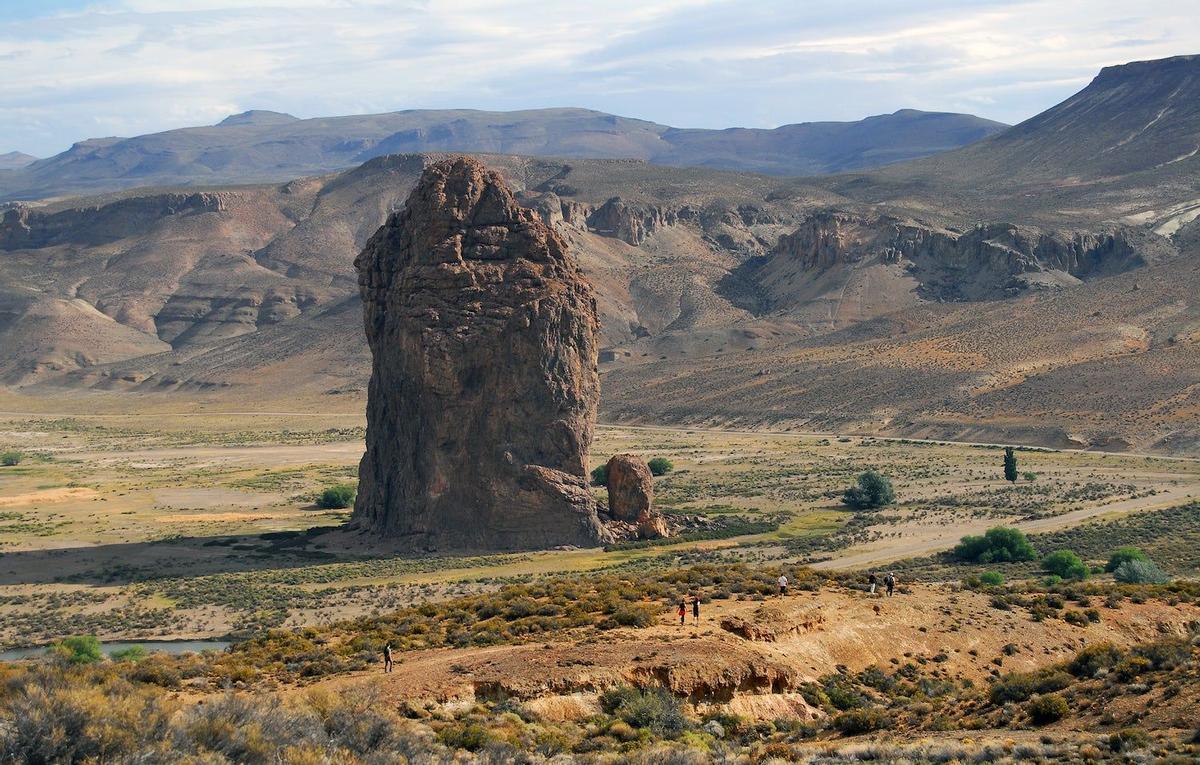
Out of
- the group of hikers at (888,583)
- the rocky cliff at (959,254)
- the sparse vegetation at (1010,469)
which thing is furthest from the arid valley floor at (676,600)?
the rocky cliff at (959,254)

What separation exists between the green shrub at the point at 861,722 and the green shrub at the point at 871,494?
141 ft

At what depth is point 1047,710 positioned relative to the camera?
2397 cm

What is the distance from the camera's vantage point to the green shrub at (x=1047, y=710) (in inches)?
943

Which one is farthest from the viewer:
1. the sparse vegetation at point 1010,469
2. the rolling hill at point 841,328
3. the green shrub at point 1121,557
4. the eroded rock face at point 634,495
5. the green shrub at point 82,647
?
the rolling hill at point 841,328

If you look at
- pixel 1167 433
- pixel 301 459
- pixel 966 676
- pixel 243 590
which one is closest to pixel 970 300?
pixel 1167 433

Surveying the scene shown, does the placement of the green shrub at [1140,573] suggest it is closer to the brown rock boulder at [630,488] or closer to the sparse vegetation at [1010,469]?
the brown rock boulder at [630,488]

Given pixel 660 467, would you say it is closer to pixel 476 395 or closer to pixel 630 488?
pixel 630 488

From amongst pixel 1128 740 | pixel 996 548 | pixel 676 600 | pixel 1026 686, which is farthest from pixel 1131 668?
pixel 996 548

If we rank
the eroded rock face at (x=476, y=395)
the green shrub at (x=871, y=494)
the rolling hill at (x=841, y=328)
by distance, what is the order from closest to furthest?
1. the eroded rock face at (x=476, y=395)
2. the green shrub at (x=871, y=494)
3. the rolling hill at (x=841, y=328)

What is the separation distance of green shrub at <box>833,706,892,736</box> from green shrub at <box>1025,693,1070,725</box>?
96.4 inches

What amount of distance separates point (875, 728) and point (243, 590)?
3034cm

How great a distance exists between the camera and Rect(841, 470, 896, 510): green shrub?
68562 mm

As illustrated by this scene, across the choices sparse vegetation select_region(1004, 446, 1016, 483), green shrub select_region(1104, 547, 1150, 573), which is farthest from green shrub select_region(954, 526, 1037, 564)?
sparse vegetation select_region(1004, 446, 1016, 483)

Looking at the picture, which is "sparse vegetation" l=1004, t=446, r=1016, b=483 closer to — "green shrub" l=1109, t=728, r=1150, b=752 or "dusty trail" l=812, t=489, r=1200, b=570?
"dusty trail" l=812, t=489, r=1200, b=570
